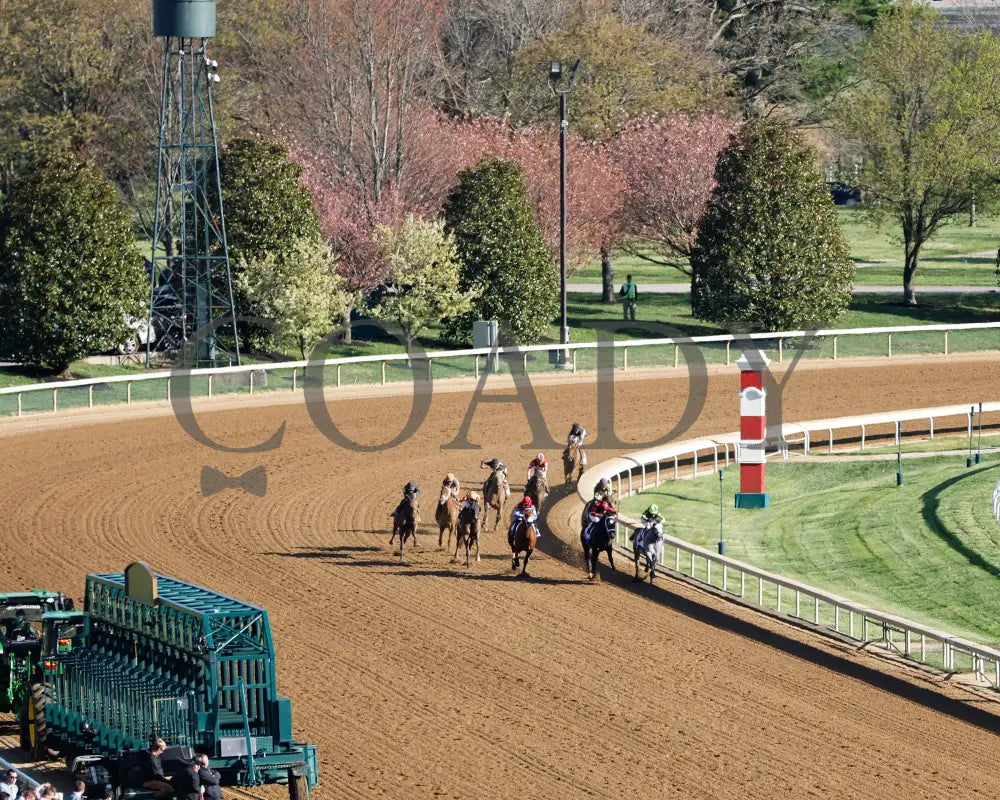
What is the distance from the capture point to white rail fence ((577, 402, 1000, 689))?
1625 cm

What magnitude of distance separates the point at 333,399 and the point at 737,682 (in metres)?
17.2

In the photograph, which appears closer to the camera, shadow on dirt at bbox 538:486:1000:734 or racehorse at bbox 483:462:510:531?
shadow on dirt at bbox 538:486:1000:734

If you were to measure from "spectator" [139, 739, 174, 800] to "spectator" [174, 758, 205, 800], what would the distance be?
7cm

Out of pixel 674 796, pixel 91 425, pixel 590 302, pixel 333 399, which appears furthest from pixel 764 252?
pixel 674 796

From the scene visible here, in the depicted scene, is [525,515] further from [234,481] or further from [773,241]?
[773,241]

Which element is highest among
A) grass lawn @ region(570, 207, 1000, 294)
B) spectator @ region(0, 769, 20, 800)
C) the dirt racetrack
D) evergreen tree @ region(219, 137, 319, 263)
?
evergreen tree @ region(219, 137, 319, 263)

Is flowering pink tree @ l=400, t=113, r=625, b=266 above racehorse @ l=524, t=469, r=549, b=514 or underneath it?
above

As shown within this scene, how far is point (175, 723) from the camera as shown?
12.5 m

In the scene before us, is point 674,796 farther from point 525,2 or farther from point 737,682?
point 525,2

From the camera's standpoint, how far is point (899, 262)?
60.1 metres

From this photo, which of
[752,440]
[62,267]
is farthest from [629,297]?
[752,440]

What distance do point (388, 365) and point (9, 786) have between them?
76.9ft

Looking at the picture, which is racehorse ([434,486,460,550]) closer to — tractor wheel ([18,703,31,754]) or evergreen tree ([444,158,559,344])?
tractor wheel ([18,703,31,754])

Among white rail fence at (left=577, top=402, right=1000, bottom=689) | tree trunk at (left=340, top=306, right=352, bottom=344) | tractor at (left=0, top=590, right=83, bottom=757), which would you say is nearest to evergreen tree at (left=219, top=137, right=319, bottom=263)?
tree trunk at (left=340, top=306, right=352, bottom=344)
